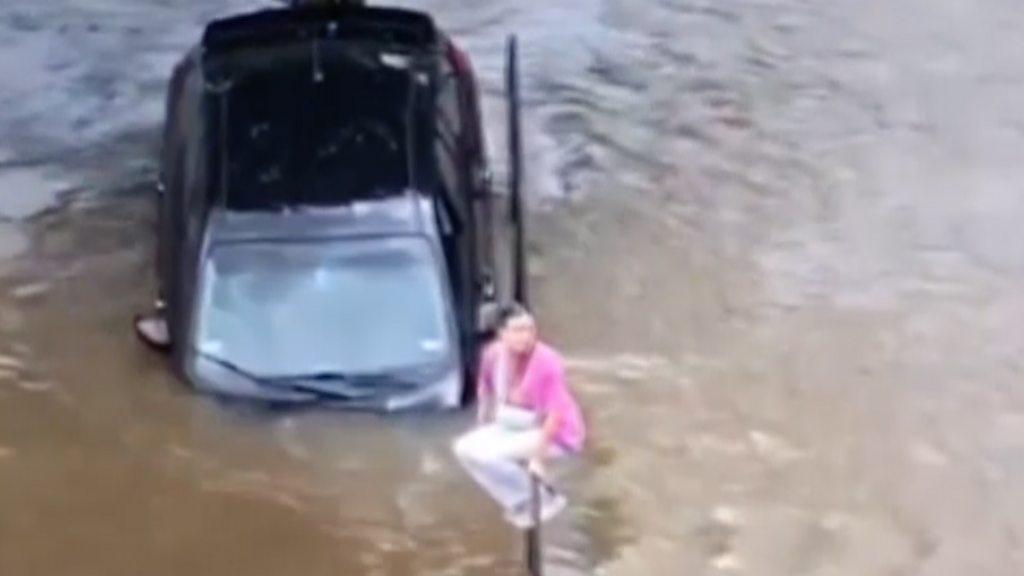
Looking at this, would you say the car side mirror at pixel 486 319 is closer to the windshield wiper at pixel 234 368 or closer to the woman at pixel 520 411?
the windshield wiper at pixel 234 368

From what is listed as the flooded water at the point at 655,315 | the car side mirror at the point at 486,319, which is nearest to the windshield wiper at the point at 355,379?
the flooded water at the point at 655,315

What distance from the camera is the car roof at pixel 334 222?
39.8ft

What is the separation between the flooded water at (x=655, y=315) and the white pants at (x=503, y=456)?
→ 1.44 meters

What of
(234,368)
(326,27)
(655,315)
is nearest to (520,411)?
(234,368)

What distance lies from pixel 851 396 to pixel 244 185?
3525 mm

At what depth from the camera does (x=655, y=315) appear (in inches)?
545

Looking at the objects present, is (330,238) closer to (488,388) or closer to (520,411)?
(488,388)

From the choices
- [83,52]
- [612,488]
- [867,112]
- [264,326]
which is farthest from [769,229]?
[83,52]

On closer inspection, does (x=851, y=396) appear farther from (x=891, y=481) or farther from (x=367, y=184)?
(x=367, y=184)

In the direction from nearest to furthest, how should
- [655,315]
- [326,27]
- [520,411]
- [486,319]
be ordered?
[520,411] → [486,319] → [326,27] → [655,315]

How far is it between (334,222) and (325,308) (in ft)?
1.63

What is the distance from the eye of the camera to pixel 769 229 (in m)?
14.9

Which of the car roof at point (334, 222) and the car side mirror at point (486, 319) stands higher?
the car roof at point (334, 222)

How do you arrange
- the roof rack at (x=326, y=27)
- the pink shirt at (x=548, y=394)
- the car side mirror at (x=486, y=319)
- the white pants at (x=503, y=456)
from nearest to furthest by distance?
the pink shirt at (x=548, y=394), the white pants at (x=503, y=456), the car side mirror at (x=486, y=319), the roof rack at (x=326, y=27)
